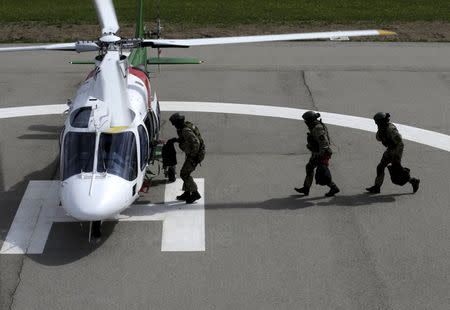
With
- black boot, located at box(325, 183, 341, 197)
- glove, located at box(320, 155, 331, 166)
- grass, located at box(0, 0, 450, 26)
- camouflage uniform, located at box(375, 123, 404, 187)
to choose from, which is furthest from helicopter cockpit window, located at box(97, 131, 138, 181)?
grass, located at box(0, 0, 450, 26)

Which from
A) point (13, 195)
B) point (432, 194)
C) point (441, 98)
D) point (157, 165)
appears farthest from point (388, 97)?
point (13, 195)

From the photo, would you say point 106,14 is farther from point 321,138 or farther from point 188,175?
point 321,138

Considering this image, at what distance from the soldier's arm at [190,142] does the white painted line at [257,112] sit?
494cm

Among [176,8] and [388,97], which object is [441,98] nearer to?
[388,97]

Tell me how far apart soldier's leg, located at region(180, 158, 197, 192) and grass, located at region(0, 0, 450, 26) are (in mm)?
12629

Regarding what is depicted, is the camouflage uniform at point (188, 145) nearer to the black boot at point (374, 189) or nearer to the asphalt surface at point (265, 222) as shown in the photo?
the asphalt surface at point (265, 222)

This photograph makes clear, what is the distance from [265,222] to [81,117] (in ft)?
11.7

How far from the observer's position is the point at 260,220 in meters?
11.5

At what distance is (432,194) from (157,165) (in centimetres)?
537

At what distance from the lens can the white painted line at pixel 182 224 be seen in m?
10.8

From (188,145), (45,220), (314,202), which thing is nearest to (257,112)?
(314,202)

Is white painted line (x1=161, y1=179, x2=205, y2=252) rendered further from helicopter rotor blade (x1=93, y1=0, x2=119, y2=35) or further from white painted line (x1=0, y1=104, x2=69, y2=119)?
white painted line (x1=0, y1=104, x2=69, y2=119)

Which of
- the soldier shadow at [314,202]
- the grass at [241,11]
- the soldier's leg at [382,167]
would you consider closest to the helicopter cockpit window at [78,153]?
the soldier shadow at [314,202]

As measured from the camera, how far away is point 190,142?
1145 cm
